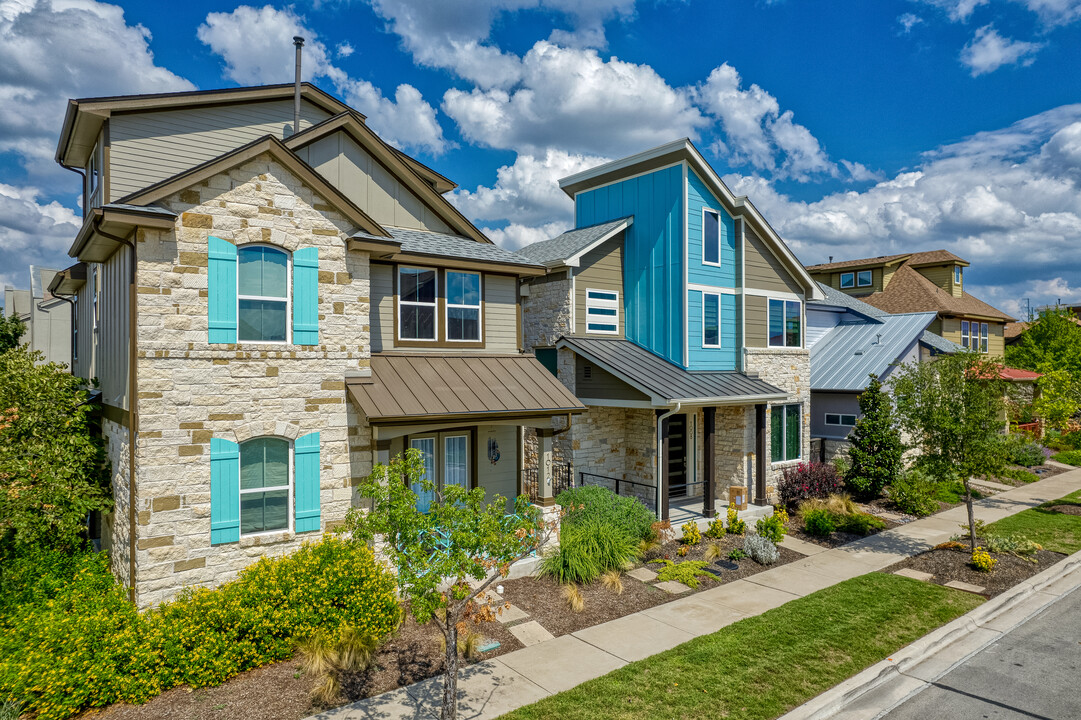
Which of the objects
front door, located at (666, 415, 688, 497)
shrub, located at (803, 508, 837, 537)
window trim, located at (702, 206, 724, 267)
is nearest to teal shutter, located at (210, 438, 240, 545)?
front door, located at (666, 415, 688, 497)

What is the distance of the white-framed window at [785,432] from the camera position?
19312 millimetres

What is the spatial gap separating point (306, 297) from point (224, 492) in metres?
3.43

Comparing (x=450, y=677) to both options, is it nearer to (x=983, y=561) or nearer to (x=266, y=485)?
(x=266, y=485)

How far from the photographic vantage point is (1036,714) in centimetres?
749

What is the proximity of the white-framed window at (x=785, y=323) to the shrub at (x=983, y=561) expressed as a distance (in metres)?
8.18

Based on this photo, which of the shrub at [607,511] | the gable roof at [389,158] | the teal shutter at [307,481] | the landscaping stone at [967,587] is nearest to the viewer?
the teal shutter at [307,481]

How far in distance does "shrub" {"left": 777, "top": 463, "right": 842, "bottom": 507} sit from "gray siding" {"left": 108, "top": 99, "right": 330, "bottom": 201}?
16.7 metres

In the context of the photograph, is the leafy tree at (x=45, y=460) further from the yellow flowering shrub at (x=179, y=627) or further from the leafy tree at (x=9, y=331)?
the leafy tree at (x=9, y=331)

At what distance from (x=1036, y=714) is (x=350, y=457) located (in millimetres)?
10488

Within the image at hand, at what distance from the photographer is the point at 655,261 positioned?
17.6 m

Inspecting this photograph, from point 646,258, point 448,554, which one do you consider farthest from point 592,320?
point 448,554

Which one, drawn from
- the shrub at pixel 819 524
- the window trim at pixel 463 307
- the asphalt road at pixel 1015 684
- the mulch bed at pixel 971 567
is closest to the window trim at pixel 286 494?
the window trim at pixel 463 307

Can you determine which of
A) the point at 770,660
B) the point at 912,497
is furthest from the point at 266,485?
the point at 912,497

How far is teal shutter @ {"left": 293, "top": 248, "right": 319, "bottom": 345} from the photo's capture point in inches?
405
